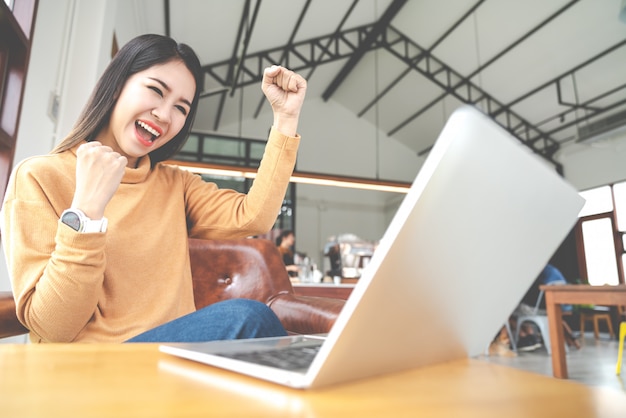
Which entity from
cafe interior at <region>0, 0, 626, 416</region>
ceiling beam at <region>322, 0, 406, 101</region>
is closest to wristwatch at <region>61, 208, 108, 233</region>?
cafe interior at <region>0, 0, 626, 416</region>

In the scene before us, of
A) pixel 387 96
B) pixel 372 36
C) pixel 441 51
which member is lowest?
pixel 387 96

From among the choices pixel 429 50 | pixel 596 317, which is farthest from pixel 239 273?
pixel 596 317

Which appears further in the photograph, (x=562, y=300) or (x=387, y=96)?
(x=387, y=96)

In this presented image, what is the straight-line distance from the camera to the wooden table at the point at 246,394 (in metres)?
0.27

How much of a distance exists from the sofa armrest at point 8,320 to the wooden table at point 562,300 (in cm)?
288

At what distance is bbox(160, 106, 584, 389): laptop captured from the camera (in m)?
0.29

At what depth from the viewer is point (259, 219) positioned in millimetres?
999

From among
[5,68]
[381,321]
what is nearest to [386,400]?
[381,321]

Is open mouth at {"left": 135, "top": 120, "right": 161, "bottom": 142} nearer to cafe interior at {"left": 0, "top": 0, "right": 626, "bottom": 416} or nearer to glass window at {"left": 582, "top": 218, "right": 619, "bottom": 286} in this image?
cafe interior at {"left": 0, "top": 0, "right": 626, "bottom": 416}

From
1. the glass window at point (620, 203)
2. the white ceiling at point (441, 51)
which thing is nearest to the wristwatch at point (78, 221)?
the white ceiling at point (441, 51)

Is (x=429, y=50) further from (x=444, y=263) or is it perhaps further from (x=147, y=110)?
(x=444, y=263)

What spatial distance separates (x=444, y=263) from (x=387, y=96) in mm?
9226

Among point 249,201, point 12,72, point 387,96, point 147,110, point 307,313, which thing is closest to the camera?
point 147,110

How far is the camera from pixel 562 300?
271 cm
